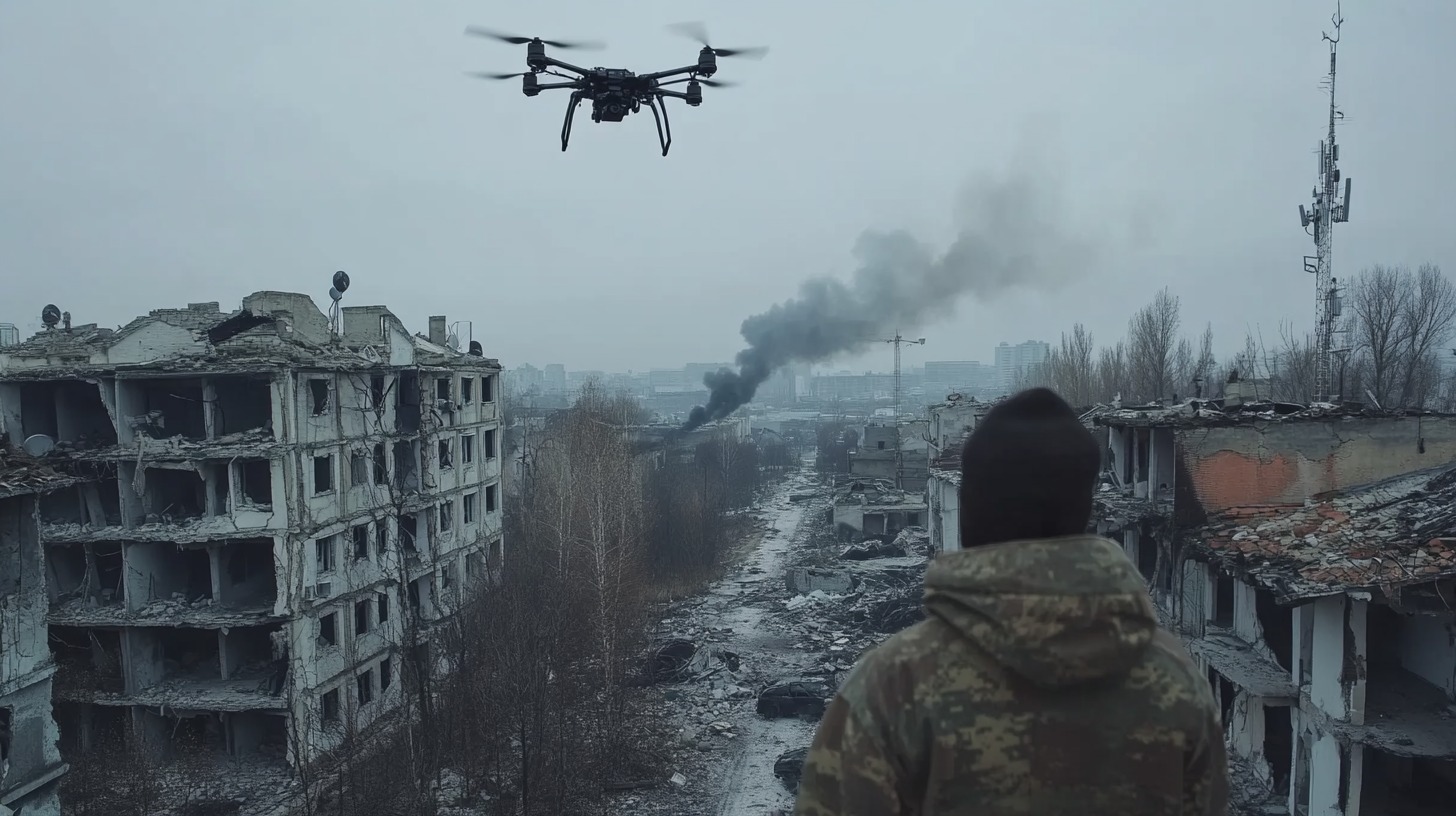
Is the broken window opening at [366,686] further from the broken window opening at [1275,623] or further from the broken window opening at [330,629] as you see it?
the broken window opening at [1275,623]

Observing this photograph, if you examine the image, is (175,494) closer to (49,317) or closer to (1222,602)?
(49,317)

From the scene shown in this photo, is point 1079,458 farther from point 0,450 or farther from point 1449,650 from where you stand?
point 0,450

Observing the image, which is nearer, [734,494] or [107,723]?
[107,723]

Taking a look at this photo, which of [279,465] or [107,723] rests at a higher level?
[279,465]

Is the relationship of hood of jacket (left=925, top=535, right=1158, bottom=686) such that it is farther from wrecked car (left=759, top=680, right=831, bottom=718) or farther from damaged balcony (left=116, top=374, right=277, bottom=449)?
wrecked car (left=759, top=680, right=831, bottom=718)

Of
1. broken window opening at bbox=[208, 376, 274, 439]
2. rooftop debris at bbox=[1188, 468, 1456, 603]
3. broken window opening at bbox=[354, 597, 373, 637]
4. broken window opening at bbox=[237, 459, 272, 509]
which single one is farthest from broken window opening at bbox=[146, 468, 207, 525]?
rooftop debris at bbox=[1188, 468, 1456, 603]

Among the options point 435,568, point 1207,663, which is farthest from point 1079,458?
point 435,568

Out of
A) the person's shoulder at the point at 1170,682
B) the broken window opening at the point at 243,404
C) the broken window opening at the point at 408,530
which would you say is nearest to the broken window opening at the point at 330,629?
the broken window opening at the point at 408,530
